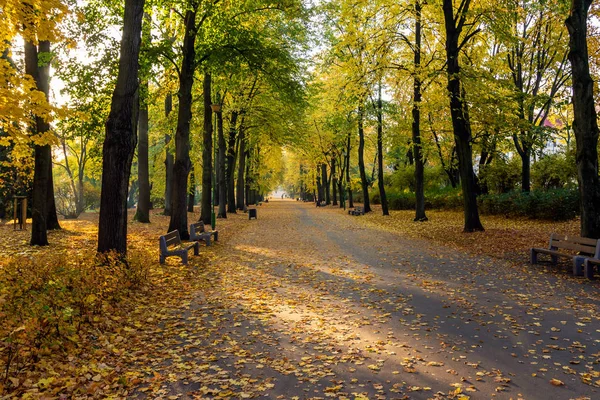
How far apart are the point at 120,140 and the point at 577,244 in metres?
10.0

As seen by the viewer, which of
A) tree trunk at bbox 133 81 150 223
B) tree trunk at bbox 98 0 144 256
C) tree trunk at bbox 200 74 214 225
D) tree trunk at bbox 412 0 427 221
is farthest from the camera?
tree trunk at bbox 412 0 427 221

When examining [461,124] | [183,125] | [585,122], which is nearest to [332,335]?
[585,122]

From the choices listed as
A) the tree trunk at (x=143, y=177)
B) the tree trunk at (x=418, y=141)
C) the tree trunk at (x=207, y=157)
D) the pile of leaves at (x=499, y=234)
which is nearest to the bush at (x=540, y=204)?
the pile of leaves at (x=499, y=234)

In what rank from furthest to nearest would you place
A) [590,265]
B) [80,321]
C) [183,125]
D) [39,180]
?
[183,125], [39,180], [590,265], [80,321]

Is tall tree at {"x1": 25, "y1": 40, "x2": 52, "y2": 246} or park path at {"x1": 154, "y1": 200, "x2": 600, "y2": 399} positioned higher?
tall tree at {"x1": 25, "y1": 40, "x2": 52, "y2": 246}

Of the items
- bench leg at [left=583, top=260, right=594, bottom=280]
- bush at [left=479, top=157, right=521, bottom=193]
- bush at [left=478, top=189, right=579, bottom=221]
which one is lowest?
bench leg at [left=583, top=260, right=594, bottom=280]

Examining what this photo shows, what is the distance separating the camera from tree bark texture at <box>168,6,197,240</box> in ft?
46.6

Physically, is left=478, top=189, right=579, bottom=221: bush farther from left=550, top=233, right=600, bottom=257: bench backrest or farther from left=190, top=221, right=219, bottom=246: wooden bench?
left=190, top=221, right=219, bottom=246: wooden bench

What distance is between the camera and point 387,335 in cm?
553

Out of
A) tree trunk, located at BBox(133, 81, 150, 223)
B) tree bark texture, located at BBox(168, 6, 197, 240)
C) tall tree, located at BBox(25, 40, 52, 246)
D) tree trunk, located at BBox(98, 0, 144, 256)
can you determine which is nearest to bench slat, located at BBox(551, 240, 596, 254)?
tree trunk, located at BBox(98, 0, 144, 256)

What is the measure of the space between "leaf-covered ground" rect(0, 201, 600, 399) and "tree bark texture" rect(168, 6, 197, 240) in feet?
13.6

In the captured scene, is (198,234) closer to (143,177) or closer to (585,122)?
(143,177)

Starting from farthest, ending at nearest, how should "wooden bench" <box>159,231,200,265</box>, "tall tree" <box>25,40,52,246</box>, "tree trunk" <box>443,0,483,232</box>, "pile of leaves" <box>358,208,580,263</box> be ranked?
"tree trunk" <box>443,0,483,232</box>
"pile of leaves" <box>358,208,580,263</box>
"tall tree" <box>25,40,52,246</box>
"wooden bench" <box>159,231,200,265</box>

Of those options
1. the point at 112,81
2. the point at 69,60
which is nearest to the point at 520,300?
the point at 112,81
